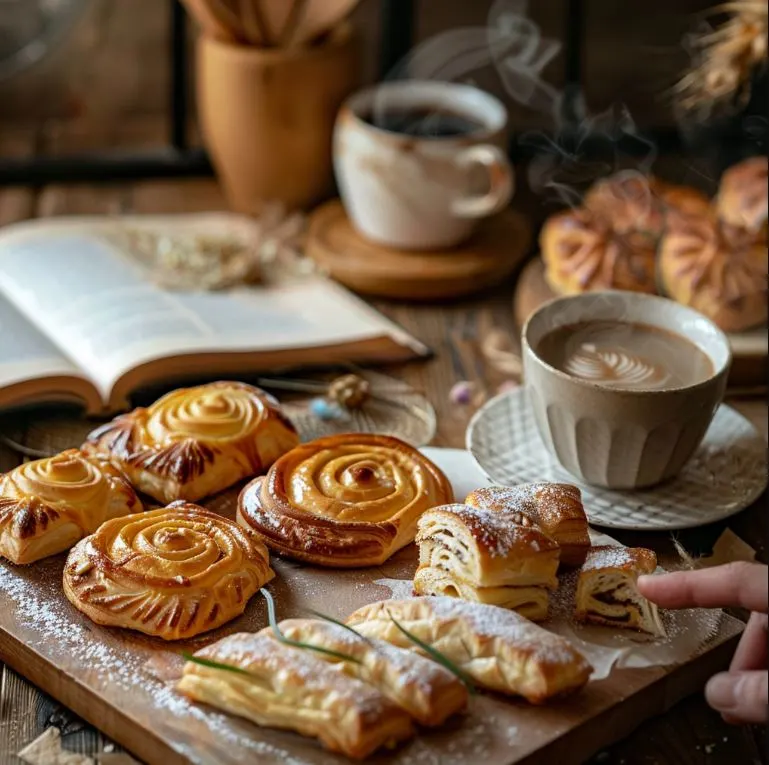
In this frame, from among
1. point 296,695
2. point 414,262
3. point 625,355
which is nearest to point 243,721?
point 296,695

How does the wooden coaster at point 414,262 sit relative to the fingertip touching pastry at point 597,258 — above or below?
below

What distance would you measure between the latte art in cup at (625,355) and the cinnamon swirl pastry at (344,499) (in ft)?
0.72

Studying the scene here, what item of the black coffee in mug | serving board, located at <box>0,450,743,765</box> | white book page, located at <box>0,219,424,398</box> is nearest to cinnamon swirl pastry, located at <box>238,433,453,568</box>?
serving board, located at <box>0,450,743,765</box>

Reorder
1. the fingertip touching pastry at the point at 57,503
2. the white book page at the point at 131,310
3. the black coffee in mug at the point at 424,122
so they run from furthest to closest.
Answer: the black coffee in mug at the point at 424,122 < the white book page at the point at 131,310 < the fingertip touching pastry at the point at 57,503

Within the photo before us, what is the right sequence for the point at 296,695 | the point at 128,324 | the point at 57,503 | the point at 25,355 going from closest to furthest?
the point at 296,695, the point at 57,503, the point at 25,355, the point at 128,324

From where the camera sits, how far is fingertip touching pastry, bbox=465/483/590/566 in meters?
1.32

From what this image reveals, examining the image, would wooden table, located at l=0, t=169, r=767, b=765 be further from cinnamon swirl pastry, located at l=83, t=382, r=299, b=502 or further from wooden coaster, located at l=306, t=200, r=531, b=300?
cinnamon swirl pastry, located at l=83, t=382, r=299, b=502

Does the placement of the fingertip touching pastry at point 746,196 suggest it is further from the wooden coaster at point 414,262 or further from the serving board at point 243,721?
the serving board at point 243,721

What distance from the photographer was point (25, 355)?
1758mm

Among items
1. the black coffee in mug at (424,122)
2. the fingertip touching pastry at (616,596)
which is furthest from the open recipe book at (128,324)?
the fingertip touching pastry at (616,596)

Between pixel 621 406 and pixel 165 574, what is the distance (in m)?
0.55

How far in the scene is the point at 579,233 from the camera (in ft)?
6.63

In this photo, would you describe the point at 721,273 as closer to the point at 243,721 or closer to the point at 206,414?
the point at 206,414

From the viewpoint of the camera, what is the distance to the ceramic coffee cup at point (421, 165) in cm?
210
